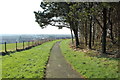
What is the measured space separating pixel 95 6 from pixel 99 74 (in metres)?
9.12

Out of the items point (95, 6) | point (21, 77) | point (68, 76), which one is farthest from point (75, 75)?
point (95, 6)

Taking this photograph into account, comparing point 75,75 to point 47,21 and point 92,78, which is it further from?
point 47,21

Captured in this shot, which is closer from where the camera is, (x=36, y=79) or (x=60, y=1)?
(x=36, y=79)

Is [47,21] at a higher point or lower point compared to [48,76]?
higher

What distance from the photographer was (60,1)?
71.3 ft

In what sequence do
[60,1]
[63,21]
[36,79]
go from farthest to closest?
[63,21]
[60,1]
[36,79]

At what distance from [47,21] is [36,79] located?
866 inches

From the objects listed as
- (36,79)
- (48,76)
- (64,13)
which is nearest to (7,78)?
(36,79)

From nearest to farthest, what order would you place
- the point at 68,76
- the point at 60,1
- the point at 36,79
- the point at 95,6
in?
the point at 36,79
the point at 68,76
the point at 95,6
the point at 60,1

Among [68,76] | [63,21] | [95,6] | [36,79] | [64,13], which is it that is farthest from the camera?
[63,21]

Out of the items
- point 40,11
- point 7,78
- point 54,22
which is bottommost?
point 7,78

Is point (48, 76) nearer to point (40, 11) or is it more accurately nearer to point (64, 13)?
point (64, 13)

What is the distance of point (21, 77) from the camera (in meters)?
7.61

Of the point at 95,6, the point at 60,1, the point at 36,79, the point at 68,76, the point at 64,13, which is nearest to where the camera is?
the point at 36,79
